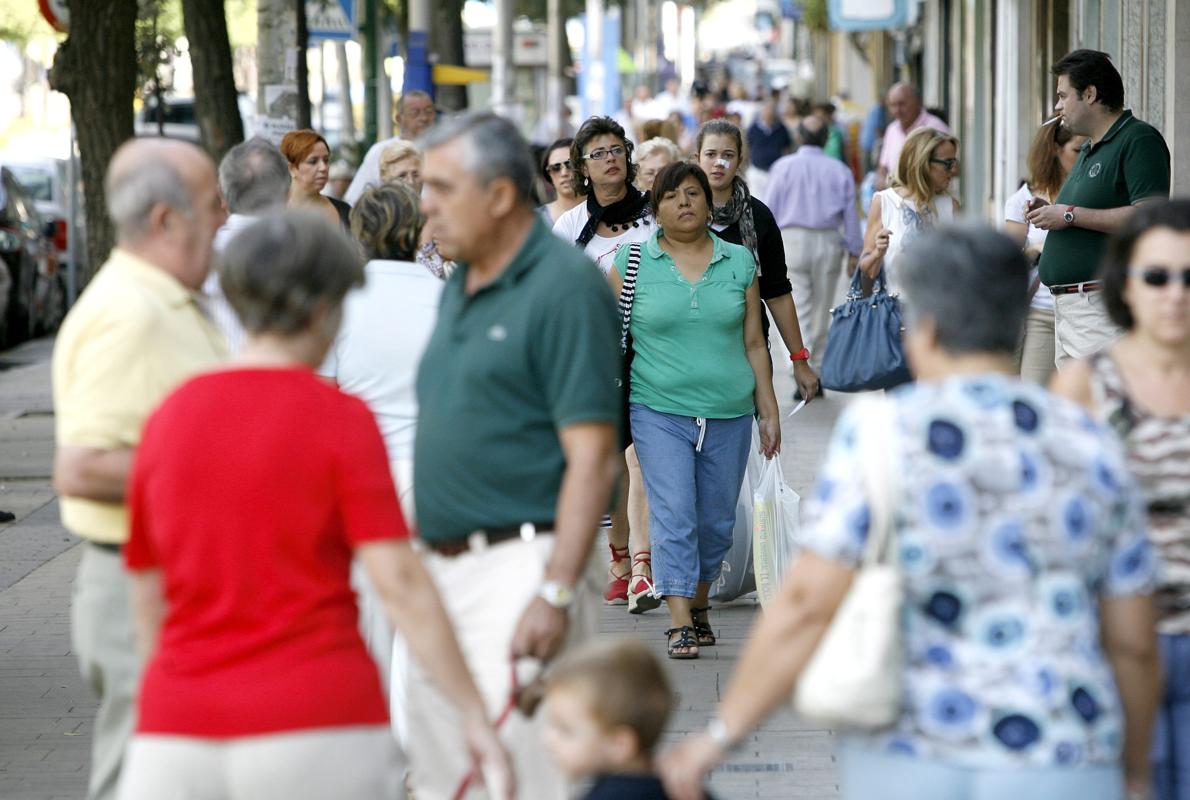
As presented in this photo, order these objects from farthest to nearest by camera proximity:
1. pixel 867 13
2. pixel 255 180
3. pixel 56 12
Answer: pixel 867 13 → pixel 56 12 → pixel 255 180

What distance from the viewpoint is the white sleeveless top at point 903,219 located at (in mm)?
9438

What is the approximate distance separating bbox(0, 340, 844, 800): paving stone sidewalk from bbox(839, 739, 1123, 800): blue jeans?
0.71m

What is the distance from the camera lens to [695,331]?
7.27 m

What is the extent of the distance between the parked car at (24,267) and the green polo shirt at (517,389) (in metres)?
15.2

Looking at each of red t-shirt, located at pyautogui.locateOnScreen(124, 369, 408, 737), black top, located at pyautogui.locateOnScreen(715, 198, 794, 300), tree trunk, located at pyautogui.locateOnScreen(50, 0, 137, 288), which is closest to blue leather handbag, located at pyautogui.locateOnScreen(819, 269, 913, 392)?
black top, located at pyautogui.locateOnScreen(715, 198, 794, 300)

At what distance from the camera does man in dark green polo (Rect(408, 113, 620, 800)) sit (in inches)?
152

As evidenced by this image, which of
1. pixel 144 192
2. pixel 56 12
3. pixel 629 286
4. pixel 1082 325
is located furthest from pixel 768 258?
pixel 56 12

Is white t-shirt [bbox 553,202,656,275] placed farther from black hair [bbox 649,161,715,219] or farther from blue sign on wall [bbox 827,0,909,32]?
blue sign on wall [bbox 827,0,909,32]

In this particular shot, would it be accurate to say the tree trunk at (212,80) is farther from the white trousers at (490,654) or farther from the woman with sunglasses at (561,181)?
the white trousers at (490,654)

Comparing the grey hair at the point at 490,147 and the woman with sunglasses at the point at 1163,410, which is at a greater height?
the grey hair at the point at 490,147

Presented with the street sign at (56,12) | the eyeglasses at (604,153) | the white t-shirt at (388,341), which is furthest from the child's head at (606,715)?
the street sign at (56,12)

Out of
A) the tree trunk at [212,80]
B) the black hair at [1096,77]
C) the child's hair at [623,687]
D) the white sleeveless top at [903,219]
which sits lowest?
the child's hair at [623,687]

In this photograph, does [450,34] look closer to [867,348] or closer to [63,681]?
[867,348]

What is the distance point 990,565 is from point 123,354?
1.78 metres
